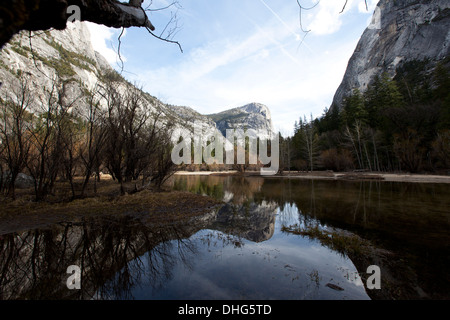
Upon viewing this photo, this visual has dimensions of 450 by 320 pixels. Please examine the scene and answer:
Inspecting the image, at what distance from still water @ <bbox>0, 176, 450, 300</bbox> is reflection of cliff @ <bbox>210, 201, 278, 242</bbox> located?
0.23ft

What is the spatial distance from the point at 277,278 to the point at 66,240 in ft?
17.6

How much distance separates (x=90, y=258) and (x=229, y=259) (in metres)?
2.98

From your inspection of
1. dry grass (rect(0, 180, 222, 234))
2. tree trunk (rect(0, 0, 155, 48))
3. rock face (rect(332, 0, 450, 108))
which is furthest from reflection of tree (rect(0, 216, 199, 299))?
rock face (rect(332, 0, 450, 108))

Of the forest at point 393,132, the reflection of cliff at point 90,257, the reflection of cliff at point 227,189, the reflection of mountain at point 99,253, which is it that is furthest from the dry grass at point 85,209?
the forest at point 393,132

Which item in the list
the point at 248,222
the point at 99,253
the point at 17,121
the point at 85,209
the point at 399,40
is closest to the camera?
the point at 99,253

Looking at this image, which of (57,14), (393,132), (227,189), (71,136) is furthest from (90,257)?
(393,132)

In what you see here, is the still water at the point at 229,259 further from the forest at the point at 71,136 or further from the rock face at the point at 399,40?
the rock face at the point at 399,40

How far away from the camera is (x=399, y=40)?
220 feet

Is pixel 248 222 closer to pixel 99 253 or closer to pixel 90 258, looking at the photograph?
pixel 99 253

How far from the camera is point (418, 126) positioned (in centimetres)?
3259

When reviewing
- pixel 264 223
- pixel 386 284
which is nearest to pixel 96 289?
pixel 386 284

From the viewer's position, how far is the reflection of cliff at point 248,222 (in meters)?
6.21

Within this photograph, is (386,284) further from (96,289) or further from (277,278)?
(96,289)

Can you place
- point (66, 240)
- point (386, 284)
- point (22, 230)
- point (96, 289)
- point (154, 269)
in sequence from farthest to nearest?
point (22, 230), point (66, 240), point (154, 269), point (386, 284), point (96, 289)
